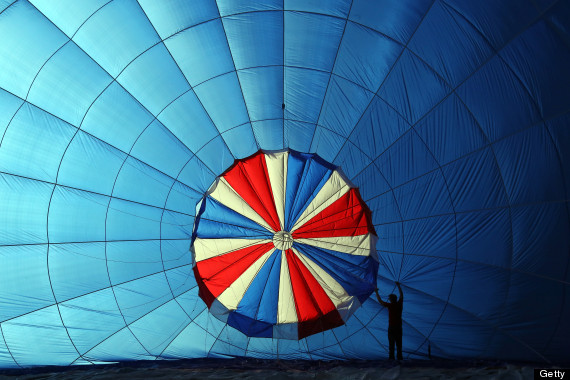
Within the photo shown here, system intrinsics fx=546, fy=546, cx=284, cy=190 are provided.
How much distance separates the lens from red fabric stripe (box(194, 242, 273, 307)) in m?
5.70

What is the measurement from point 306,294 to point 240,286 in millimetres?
713

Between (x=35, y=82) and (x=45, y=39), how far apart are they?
0.43m

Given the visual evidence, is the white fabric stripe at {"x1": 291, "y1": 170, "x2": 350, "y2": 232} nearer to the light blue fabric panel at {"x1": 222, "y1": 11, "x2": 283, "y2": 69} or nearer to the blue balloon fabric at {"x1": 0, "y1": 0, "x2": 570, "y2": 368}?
the blue balloon fabric at {"x1": 0, "y1": 0, "x2": 570, "y2": 368}

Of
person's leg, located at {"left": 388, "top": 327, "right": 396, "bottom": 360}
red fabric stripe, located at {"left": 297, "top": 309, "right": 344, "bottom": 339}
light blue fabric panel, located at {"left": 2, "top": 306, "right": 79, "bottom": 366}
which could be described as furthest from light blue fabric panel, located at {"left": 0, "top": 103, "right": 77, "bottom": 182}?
person's leg, located at {"left": 388, "top": 327, "right": 396, "bottom": 360}

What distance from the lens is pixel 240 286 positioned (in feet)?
19.2

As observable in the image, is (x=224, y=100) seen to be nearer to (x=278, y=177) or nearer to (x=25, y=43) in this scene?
(x=278, y=177)

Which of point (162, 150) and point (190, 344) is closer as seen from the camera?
point (162, 150)

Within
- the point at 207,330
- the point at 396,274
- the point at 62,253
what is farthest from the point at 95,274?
the point at 396,274

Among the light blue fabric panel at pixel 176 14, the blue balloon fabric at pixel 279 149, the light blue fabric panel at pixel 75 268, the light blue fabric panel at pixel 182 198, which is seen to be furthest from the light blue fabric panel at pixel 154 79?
the light blue fabric panel at pixel 75 268

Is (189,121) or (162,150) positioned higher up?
(189,121)

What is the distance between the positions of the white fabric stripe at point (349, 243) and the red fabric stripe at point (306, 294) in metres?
0.27

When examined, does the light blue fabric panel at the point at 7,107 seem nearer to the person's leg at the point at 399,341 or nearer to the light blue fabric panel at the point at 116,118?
the light blue fabric panel at the point at 116,118

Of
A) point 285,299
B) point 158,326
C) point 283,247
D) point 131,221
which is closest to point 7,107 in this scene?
point 131,221

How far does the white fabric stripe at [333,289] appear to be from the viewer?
18.4 feet
